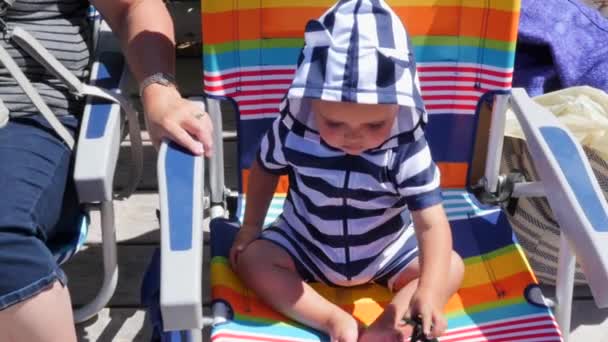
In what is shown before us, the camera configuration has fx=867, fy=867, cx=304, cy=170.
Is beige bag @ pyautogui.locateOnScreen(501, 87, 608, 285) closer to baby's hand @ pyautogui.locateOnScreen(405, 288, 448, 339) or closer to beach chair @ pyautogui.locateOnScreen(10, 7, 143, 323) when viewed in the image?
baby's hand @ pyautogui.locateOnScreen(405, 288, 448, 339)

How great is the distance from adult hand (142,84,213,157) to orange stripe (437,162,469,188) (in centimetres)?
63

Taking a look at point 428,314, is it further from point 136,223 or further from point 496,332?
point 136,223

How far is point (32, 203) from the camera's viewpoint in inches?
64.9

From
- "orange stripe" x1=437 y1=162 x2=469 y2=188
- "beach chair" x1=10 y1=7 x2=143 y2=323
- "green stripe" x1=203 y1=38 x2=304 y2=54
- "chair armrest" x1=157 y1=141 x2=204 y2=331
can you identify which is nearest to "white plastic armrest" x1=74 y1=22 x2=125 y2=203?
"beach chair" x1=10 y1=7 x2=143 y2=323

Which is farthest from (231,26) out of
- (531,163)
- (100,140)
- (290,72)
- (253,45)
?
(531,163)

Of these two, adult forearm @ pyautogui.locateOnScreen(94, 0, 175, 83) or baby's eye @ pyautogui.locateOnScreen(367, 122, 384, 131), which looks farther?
adult forearm @ pyautogui.locateOnScreen(94, 0, 175, 83)

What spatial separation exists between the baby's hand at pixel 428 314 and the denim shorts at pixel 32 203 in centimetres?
66

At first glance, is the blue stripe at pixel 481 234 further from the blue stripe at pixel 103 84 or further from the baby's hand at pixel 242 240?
the blue stripe at pixel 103 84

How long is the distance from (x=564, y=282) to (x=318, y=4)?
792mm

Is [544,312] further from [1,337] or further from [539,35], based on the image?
[1,337]

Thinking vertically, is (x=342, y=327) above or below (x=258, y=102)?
below

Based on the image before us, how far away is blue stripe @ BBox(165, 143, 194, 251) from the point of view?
57.7 inches

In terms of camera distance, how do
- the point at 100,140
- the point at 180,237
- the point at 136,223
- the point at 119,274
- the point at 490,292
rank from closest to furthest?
the point at 180,237
the point at 100,140
the point at 490,292
the point at 119,274
the point at 136,223

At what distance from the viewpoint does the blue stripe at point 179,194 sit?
1467mm
